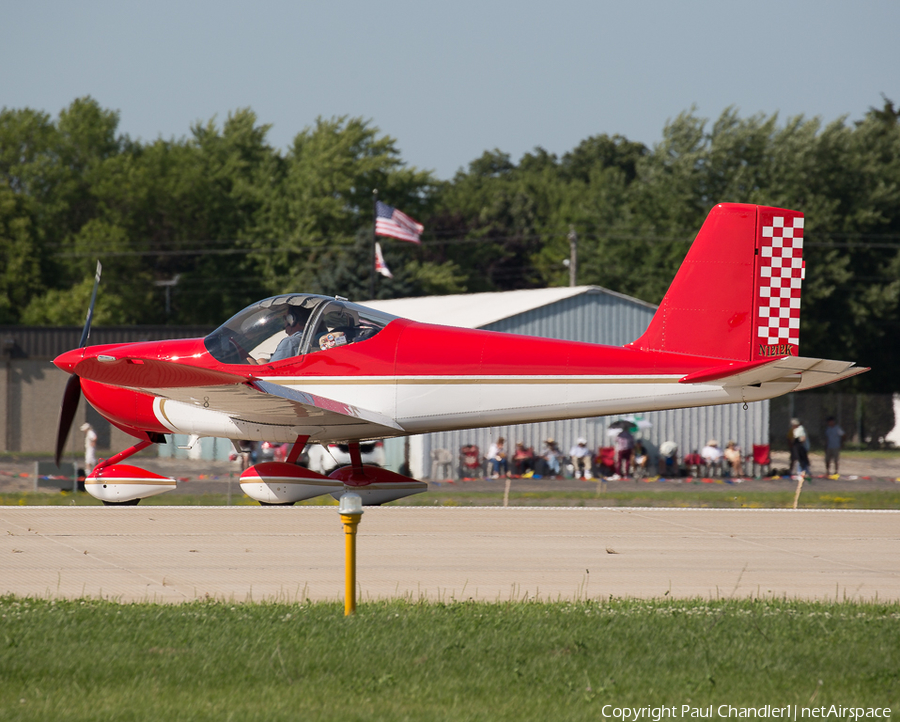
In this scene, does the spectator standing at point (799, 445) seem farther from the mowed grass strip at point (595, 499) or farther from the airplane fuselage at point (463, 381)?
the airplane fuselage at point (463, 381)

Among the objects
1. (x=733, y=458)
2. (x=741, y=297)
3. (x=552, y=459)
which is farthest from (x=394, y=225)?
(x=741, y=297)

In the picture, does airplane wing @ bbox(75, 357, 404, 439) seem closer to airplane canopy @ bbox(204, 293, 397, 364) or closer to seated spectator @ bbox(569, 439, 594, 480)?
airplane canopy @ bbox(204, 293, 397, 364)

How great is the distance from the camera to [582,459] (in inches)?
1022

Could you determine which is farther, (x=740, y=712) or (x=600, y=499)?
(x=600, y=499)

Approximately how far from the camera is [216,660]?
605cm

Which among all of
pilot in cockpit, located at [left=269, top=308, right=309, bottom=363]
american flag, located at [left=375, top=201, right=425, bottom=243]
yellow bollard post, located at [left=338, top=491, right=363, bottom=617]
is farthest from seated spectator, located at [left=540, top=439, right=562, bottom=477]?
yellow bollard post, located at [left=338, top=491, right=363, bottom=617]

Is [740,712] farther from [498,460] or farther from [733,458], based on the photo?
[733,458]

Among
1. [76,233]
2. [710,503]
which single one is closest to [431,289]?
[76,233]

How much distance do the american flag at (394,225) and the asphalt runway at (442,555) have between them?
97.4 ft

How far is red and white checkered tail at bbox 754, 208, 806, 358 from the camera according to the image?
1164 cm

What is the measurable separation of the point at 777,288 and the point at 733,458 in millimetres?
16252

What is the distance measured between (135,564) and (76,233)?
67638 millimetres

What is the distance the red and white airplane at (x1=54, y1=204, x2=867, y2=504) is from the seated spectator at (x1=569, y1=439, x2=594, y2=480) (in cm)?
1439

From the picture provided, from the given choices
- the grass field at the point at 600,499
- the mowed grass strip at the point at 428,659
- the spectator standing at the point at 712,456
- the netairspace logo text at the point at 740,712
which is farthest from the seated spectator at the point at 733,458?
the netairspace logo text at the point at 740,712
